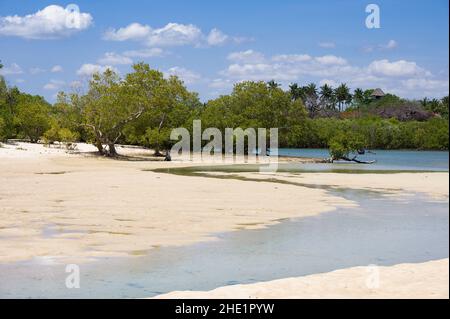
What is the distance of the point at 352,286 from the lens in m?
8.43

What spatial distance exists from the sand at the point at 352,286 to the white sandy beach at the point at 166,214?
0.01 metres

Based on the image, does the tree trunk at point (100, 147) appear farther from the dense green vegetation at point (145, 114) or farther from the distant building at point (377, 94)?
the distant building at point (377, 94)

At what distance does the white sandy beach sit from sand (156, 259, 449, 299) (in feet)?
0.05

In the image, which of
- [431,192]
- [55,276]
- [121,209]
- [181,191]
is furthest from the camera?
[431,192]

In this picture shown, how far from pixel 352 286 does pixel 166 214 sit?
27.0 ft

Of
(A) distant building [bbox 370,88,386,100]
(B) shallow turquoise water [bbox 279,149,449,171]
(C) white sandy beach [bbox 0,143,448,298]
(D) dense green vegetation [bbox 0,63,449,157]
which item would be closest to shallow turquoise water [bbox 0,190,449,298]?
(C) white sandy beach [bbox 0,143,448,298]

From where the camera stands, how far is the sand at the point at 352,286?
7883 millimetres

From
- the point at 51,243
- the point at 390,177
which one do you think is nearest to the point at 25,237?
the point at 51,243

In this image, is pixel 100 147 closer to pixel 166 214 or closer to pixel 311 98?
pixel 166 214

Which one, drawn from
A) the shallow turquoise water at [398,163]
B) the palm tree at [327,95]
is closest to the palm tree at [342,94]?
the palm tree at [327,95]

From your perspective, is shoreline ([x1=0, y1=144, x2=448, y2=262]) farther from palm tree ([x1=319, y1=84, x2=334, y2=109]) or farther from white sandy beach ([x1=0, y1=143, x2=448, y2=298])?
palm tree ([x1=319, y1=84, x2=334, y2=109])
